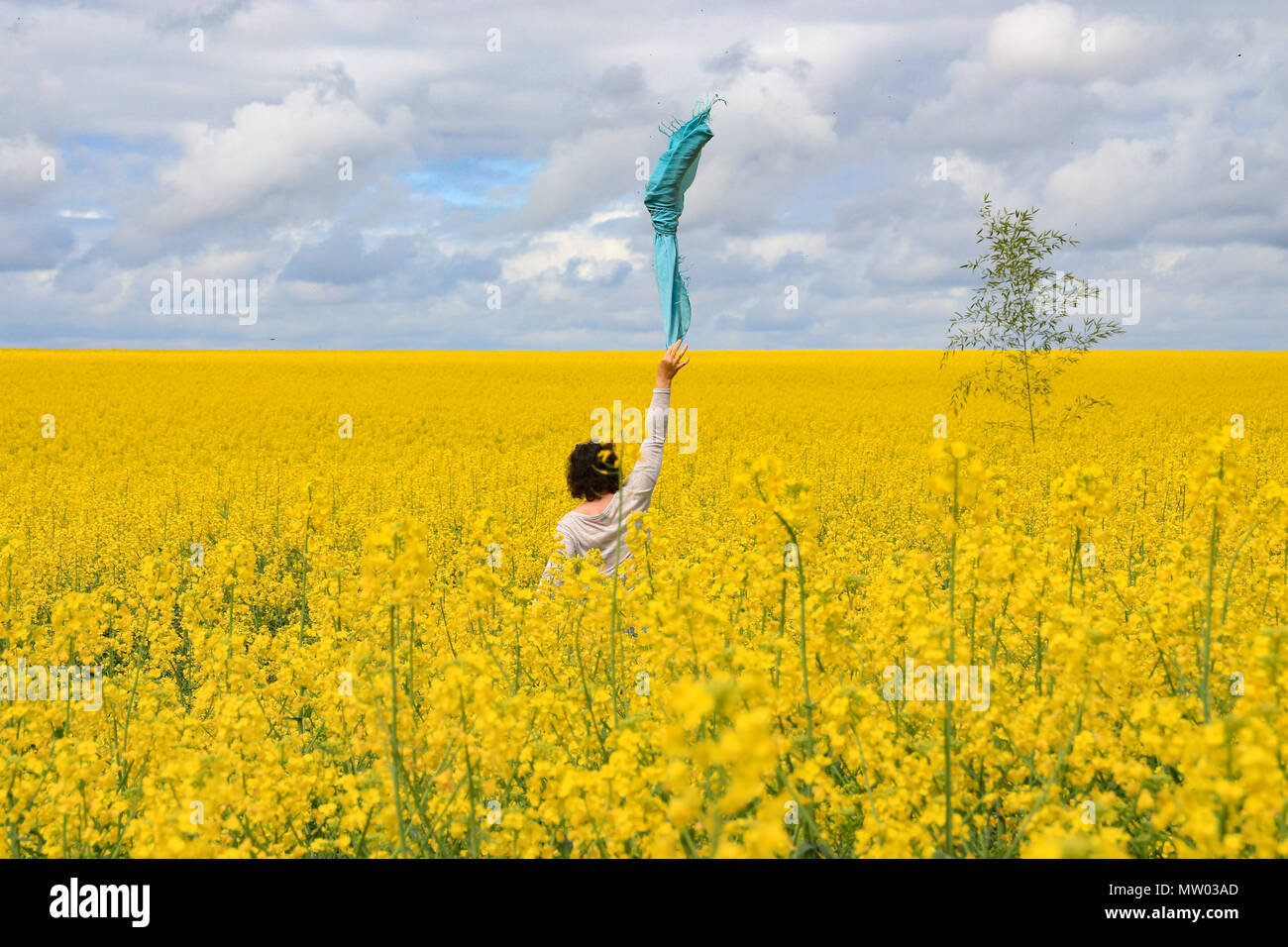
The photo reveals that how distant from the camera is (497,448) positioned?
18875 mm

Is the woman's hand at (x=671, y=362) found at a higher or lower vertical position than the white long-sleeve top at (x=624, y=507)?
higher

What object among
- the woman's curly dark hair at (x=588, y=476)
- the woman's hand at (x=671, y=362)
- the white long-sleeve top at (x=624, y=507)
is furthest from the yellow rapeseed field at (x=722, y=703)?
the woman's hand at (x=671, y=362)

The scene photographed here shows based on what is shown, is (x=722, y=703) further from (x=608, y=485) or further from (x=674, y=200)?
(x=674, y=200)

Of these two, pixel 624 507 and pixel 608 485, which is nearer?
pixel 624 507

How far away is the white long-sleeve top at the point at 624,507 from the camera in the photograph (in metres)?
5.50

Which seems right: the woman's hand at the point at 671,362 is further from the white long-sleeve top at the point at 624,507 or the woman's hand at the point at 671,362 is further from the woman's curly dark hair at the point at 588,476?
the woman's curly dark hair at the point at 588,476

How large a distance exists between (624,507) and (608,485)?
0.22 meters

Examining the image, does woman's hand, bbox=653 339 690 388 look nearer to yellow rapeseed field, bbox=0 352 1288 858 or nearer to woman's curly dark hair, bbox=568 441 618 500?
woman's curly dark hair, bbox=568 441 618 500

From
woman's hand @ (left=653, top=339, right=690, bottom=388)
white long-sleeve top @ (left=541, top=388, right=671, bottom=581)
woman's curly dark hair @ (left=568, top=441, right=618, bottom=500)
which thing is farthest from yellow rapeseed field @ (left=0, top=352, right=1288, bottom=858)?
woman's hand @ (left=653, top=339, right=690, bottom=388)

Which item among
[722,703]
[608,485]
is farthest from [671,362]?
[722,703]

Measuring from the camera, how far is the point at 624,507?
17.8 feet

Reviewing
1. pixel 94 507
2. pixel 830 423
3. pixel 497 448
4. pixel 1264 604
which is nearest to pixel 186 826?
pixel 1264 604
